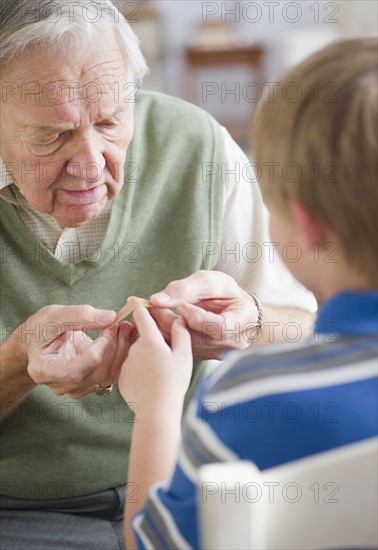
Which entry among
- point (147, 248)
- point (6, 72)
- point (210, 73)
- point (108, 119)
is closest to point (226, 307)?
point (147, 248)

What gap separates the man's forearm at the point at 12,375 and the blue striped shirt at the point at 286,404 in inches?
24.9

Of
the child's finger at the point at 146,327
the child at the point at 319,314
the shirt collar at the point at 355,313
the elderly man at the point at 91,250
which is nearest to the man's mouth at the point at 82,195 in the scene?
the elderly man at the point at 91,250

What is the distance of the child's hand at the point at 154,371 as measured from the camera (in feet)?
3.42

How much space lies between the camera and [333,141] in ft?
2.81

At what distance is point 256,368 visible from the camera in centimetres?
88

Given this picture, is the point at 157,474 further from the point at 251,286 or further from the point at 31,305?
the point at 251,286

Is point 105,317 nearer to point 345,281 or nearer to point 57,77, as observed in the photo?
point 57,77

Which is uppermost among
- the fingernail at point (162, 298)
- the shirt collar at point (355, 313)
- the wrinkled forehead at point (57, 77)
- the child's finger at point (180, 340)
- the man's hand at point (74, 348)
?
the wrinkled forehead at point (57, 77)

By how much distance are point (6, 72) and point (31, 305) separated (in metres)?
0.42

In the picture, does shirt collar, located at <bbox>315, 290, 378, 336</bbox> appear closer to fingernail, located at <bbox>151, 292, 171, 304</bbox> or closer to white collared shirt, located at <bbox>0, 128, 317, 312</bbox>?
fingernail, located at <bbox>151, 292, 171, 304</bbox>

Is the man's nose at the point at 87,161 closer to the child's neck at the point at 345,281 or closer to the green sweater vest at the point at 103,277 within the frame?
the green sweater vest at the point at 103,277

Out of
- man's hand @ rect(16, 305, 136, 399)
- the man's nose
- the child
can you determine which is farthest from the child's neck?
the man's nose

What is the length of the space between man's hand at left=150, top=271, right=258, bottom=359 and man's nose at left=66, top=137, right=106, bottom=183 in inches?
10.0

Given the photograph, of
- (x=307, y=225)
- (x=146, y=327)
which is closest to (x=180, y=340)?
(x=146, y=327)
